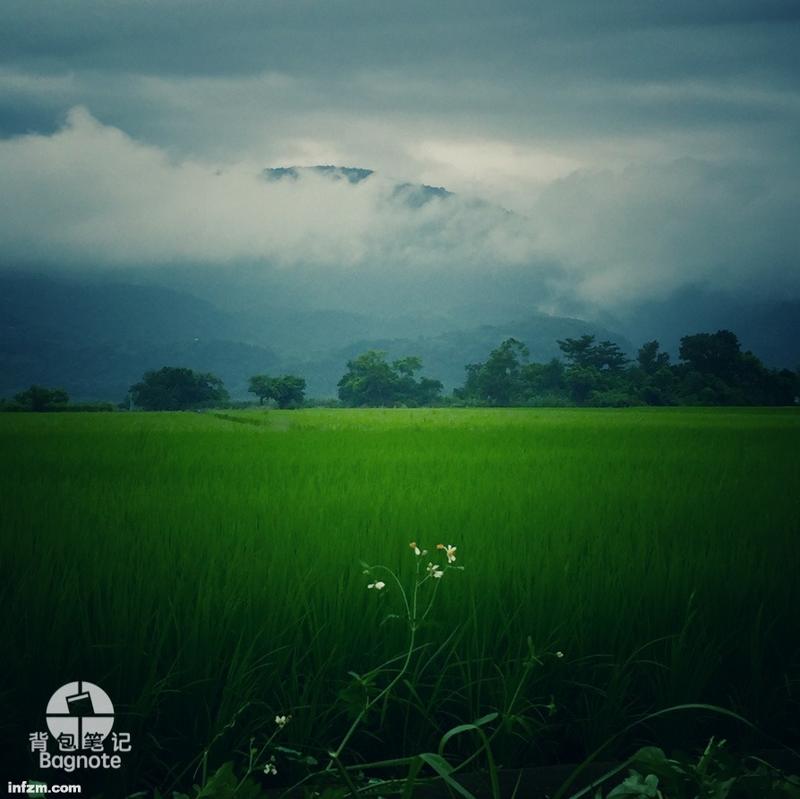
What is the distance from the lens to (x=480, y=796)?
1.43 m

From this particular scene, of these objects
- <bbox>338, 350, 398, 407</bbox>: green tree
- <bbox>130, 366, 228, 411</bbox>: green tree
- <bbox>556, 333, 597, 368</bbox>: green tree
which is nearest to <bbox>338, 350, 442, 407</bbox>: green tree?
<bbox>338, 350, 398, 407</bbox>: green tree

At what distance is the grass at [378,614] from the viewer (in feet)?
5.77

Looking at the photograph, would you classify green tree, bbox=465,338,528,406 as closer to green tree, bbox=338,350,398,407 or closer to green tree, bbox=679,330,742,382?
green tree, bbox=338,350,398,407

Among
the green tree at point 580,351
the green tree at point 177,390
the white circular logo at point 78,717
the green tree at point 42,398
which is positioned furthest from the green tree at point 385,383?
the white circular logo at point 78,717

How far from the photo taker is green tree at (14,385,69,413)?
1168 inches

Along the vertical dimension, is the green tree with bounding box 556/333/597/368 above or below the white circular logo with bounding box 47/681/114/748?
above

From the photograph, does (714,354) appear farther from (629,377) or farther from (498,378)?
(498,378)

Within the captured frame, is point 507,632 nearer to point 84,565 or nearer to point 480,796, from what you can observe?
point 480,796

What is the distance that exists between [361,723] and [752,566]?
179 centimetres

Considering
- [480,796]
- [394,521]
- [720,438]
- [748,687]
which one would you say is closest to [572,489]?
[394,521]

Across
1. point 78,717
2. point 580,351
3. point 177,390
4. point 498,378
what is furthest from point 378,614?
point 498,378

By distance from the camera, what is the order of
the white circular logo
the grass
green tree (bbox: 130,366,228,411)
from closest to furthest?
the white circular logo
the grass
green tree (bbox: 130,366,228,411)

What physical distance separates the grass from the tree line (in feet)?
91.8

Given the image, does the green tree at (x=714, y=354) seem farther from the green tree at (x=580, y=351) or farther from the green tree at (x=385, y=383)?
the green tree at (x=385, y=383)
